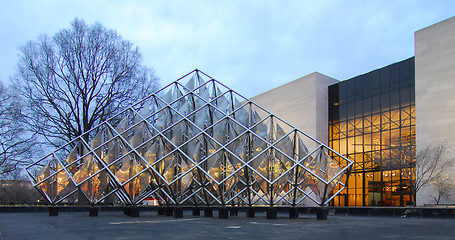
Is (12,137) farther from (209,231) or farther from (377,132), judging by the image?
(377,132)

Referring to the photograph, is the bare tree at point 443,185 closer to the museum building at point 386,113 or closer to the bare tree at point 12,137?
the museum building at point 386,113

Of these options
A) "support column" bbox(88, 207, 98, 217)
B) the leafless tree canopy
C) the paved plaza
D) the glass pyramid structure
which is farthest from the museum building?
"support column" bbox(88, 207, 98, 217)

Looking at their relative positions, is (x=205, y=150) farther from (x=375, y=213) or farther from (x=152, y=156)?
(x=375, y=213)

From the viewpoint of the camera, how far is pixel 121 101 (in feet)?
105

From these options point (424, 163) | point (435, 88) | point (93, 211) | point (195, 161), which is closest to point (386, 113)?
point (435, 88)

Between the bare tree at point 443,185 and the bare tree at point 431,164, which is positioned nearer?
the bare tree at point 443,185

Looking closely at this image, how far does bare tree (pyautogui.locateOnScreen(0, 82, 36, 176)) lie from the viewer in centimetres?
3053

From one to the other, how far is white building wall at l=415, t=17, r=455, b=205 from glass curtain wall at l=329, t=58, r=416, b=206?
2276 mm

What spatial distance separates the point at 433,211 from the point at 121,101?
72.8ft

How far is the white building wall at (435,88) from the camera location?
37.7m

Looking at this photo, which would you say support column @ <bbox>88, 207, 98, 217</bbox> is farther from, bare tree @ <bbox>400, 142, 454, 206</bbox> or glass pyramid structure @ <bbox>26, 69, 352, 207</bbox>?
bare tree @ <bbox>400, 142, 454, 206</bbox>

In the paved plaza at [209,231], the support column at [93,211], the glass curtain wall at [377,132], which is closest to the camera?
the paved plaza at [209,231]

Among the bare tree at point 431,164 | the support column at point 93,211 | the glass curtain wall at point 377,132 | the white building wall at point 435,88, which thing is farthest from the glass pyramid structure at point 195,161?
the glass curtain wall at point 377,132

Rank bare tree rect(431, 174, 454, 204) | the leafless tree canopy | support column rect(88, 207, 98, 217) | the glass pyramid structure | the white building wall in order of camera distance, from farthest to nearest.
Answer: the white building wall < the leafless tree canopy < bare tree rect(431, 174, 454, 204) < support column rect(88, 207, 98, 217) < the glass pyramid structure
